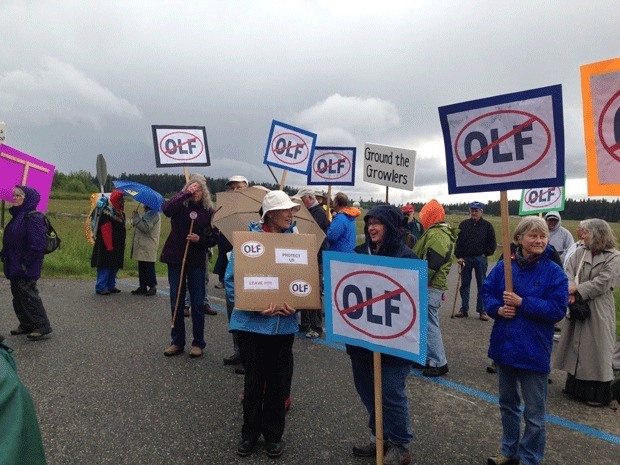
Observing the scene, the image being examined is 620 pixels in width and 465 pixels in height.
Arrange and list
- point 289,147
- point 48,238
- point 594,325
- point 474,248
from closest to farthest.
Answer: point 594,325 → point 48,238 → point 289,147 → point 474,248

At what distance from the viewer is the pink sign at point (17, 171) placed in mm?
5988

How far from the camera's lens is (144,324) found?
631 cm

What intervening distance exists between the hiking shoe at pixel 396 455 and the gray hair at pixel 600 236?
9.25 feet

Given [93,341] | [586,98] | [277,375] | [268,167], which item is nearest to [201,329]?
[93,341]

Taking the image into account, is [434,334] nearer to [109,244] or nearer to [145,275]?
[145,275]

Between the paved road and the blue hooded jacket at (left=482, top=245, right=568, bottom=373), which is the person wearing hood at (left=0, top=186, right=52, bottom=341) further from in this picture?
the blue hooded jacket at (left=482, top=245, right=568, bottom=373)

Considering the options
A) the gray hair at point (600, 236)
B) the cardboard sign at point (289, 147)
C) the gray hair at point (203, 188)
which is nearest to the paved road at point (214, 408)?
the gray hair at point (600, 236)

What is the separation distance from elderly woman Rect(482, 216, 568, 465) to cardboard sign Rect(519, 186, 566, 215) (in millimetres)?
4971

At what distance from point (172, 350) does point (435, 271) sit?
3168 mm

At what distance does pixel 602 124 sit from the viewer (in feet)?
8.13

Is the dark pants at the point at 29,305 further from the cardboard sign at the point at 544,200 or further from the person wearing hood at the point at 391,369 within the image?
the cardboard sign at the point at 544,200

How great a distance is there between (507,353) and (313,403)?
183 cm

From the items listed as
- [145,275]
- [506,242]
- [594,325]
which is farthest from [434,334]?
[145,275]

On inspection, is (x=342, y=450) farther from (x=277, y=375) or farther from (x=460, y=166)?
(x=460, y=166)
